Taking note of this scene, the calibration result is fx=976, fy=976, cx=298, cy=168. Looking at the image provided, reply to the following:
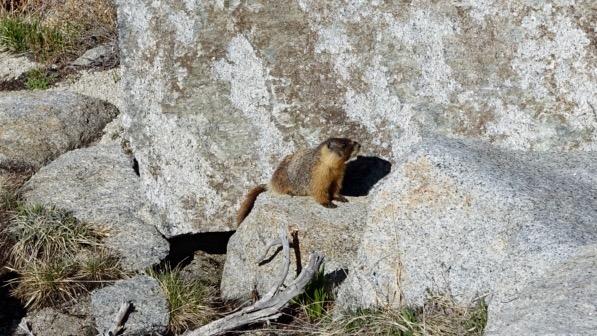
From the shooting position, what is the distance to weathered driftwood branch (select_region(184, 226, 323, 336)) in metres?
6.52

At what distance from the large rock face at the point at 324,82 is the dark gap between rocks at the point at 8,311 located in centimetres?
132

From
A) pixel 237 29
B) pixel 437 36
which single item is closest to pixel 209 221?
pixel 237 29

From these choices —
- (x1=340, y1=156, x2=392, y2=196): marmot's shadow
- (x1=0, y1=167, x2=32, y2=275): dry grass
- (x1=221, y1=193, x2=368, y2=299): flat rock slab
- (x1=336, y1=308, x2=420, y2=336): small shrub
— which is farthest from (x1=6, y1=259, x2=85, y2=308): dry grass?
(x1=336, y1=308, x2=420, y2=336): small shrub

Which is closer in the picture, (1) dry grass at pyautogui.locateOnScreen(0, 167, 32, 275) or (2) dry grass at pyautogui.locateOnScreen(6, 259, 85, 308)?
(2) dry grass at pyautogui.locateOnScreen(6, 259, 85, 308)

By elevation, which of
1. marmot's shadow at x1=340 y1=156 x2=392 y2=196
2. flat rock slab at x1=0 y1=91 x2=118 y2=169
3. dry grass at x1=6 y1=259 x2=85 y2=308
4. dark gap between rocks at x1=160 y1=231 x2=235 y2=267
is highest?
marmot's shadow at x1=340 y1=156 x2=392 y2=196

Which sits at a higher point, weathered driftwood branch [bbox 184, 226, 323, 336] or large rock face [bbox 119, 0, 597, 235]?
large rock face [bbox 119, 0, 597, 235]

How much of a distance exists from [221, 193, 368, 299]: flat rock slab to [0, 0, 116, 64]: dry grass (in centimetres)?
439

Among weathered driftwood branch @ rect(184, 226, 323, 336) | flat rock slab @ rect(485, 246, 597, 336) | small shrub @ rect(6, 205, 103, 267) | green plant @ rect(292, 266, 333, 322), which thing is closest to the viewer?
flat rock slab @ rect(485, 246, 597, 336)

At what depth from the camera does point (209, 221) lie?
25.8 feet

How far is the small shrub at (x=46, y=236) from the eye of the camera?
7867mm

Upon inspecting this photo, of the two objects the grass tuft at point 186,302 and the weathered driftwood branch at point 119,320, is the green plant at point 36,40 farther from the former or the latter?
the weathered driftwood branch at point 119,320

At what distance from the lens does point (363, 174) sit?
769cm

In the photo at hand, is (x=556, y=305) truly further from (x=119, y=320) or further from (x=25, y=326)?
(x=25, y=326)

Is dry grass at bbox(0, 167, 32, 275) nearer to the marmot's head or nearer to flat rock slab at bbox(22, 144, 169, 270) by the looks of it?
flat rock slab at bbox(22, 144, 169, 270)
